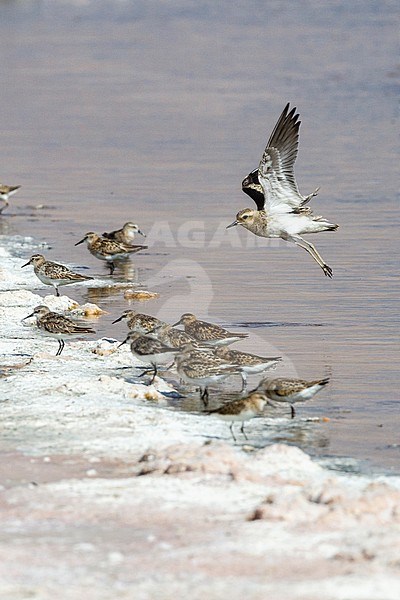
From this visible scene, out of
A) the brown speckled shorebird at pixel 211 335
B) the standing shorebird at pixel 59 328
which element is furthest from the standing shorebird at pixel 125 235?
the brown speckled shorebird at pixel 211 335

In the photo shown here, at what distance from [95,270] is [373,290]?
11.5 feet

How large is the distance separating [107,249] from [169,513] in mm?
8757

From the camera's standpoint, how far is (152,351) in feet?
34.8

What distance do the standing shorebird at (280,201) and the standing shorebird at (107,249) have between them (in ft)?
5.88

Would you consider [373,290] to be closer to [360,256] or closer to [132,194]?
[360,256]

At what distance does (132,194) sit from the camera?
2092 centimetres

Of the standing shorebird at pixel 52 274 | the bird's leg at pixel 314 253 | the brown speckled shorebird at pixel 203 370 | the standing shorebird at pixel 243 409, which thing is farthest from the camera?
the bird's leg at pixel 314 253

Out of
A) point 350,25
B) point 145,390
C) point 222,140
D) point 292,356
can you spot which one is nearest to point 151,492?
point 145,390

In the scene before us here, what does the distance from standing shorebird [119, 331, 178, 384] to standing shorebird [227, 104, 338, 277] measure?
12.4ft

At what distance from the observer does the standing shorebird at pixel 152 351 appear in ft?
34.8

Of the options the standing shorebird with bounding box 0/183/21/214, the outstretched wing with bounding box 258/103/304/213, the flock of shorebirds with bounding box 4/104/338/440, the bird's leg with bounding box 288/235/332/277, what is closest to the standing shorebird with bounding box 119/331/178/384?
the flock of shorebirds with bounding box 4/104/338/440

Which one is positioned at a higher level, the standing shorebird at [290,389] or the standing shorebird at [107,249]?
the standing shorebird at [290,389]

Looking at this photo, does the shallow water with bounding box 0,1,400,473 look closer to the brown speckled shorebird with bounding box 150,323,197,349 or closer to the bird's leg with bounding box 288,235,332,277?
the bird's leg with bounding box 288,235,332,277

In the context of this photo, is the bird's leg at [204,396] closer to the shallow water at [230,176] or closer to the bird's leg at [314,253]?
the shallow water at [230,176]
